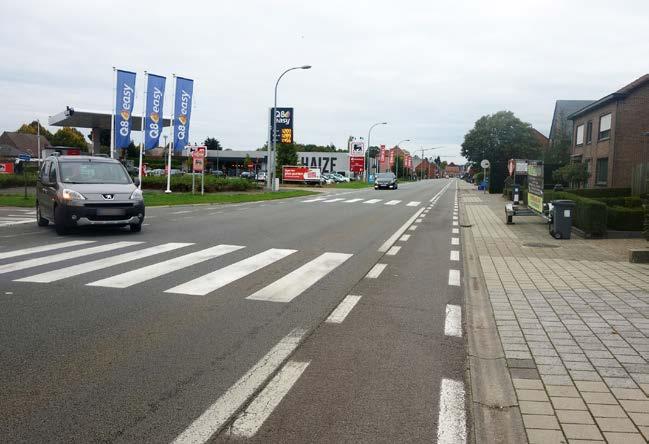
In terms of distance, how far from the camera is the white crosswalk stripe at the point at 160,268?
733 cm

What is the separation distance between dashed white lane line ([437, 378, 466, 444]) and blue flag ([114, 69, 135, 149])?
27.9 m

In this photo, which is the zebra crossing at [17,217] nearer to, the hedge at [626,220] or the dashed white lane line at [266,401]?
the dashed white lane line at [266,401]

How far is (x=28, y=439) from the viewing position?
3162 mm

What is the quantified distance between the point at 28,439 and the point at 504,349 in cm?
363

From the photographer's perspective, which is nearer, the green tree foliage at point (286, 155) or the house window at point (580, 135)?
the house window at point (580, 135)

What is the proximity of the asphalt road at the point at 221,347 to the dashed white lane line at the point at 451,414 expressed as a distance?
3 cm

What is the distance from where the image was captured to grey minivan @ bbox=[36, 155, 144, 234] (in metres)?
12.1

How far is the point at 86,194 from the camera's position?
1226 cm

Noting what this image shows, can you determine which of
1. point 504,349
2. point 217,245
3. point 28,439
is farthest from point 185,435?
point 217,245

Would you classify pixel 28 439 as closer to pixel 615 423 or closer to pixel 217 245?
pixel 615 423

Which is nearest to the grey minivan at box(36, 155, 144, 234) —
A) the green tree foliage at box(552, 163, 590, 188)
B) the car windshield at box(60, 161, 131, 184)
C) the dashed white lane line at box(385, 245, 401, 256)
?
the car windshield at box(60, 161, 131, 184)

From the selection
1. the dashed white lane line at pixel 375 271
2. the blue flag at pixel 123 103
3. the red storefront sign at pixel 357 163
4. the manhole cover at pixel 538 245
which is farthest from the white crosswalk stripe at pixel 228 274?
the red storefront sign at pixel 357 163

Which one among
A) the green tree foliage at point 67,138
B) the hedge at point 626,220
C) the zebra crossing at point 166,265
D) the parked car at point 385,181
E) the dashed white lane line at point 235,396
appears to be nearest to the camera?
the dashed white lane line at point 235,396

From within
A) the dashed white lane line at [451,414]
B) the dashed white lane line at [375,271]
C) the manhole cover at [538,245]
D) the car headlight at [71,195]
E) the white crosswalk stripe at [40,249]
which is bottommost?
the white crosswalk stripe at [40,249]
